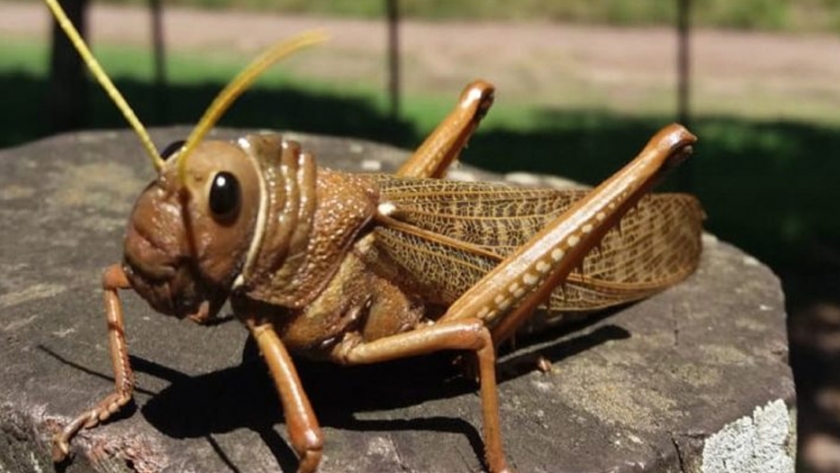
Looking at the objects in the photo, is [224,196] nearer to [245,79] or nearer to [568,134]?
[245,79]

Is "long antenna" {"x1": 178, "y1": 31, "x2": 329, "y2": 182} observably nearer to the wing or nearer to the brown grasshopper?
the brown grasshopper

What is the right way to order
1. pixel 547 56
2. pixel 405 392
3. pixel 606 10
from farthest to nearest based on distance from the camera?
pixel 606 10
pixel 547 56
pixel 405 392

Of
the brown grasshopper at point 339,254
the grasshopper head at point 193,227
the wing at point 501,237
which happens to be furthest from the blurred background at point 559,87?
the grasshopper head at point 193,227

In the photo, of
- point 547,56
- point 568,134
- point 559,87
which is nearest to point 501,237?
point 568,134

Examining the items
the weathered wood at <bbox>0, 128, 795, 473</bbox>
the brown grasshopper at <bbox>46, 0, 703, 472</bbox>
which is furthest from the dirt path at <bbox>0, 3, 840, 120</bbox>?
the brown grasshopper at <bbox>46, 0, 703, 472</bbox>

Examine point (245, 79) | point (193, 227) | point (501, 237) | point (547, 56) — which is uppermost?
point (245, 79)

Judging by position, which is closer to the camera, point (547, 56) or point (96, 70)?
point (96, 70)

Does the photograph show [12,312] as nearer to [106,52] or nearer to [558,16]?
[106,52]
